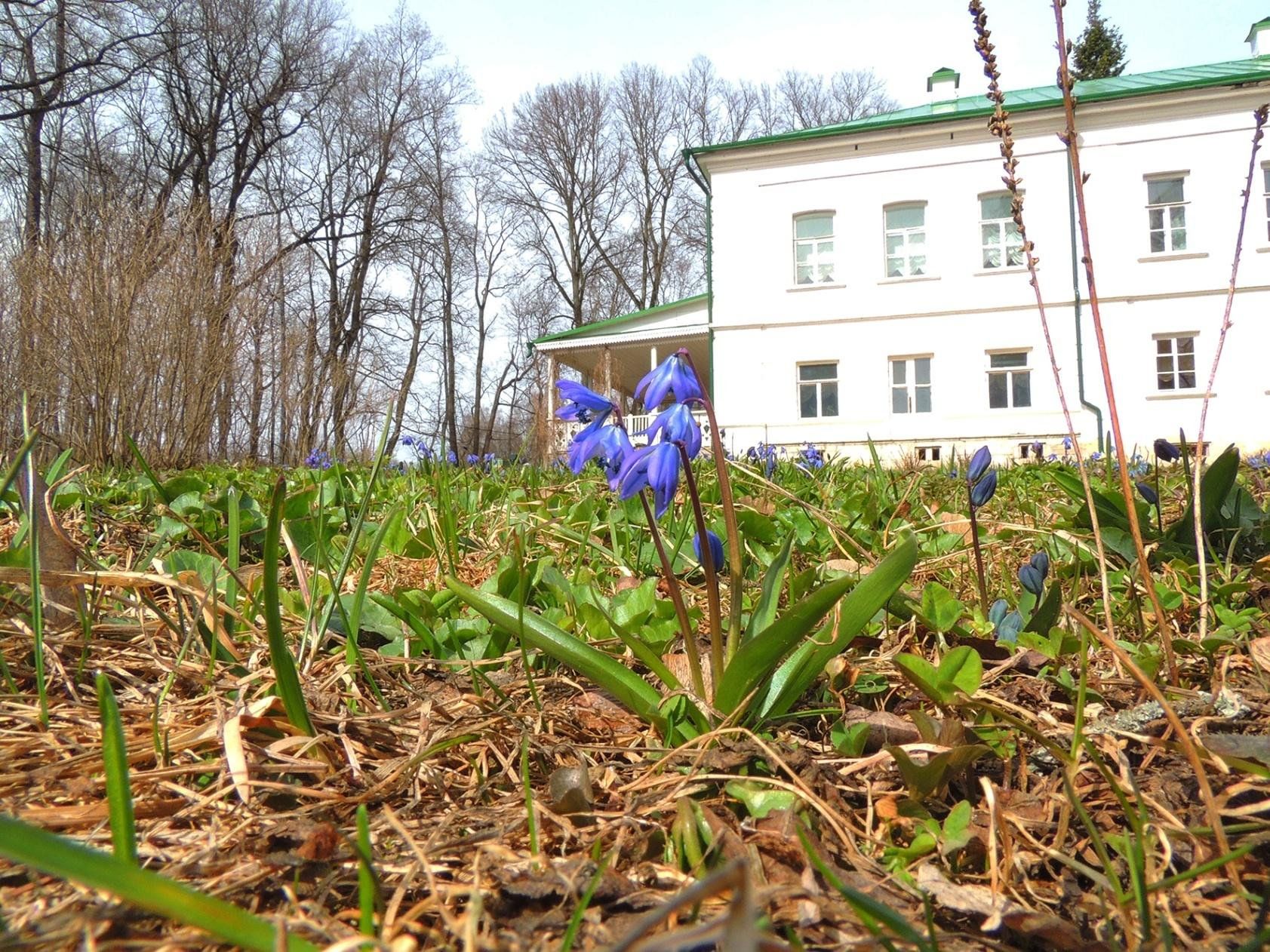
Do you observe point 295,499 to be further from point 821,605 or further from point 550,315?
point 550,315

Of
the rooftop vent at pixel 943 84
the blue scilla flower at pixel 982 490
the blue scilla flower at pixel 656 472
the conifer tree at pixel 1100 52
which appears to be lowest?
the blue scilla flower at pixel 982 490

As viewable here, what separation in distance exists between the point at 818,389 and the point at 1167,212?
6941mm

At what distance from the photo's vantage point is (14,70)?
15891 millimetres

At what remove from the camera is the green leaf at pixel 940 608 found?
4.71 ft

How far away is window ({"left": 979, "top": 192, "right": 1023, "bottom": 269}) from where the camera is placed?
1530cm

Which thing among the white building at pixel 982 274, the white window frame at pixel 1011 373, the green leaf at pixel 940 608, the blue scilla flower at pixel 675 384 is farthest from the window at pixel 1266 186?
the blue scilla flower at pixel 675 384

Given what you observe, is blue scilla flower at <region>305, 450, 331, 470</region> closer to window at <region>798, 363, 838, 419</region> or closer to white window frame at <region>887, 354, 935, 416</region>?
window at <region>798, 363, 838, 419</region>

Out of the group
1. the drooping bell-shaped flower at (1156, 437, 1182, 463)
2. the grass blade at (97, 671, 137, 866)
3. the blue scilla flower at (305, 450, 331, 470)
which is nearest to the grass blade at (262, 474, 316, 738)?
the grass blade at (97, 671, 137, 866)

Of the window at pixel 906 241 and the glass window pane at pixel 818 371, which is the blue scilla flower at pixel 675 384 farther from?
the window at pixel 906 241

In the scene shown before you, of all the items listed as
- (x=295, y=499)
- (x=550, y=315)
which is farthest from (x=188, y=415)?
(x=550, y=315)

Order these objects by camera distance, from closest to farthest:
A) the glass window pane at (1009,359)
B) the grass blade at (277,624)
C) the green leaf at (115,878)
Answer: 1. the green leaf at (115,878)
2. the grass blade at (277,624)
3. the glass window pane at (1009,359)

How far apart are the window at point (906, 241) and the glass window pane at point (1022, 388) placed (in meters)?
2.74

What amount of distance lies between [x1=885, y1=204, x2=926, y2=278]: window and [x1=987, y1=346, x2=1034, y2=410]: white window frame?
7.23 ft

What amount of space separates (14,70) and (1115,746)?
21224 mm
